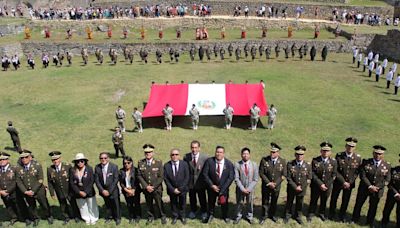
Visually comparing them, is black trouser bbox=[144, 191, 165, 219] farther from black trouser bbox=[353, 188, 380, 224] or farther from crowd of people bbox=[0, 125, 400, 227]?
A: black trouser bbox=[353, 188, 380, 224]

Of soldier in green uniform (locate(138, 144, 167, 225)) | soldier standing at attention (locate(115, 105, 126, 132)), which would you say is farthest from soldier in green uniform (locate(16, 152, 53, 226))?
soldier standing at attention (locate(115, 105, 126, 132))

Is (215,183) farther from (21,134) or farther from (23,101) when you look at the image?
(23,101)

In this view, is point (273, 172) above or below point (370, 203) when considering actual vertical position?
above

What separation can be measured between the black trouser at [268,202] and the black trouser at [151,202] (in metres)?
2.31

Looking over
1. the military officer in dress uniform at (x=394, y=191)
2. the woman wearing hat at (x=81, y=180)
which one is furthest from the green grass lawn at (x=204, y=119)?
the woman wearing hat at (x=81, y=180)

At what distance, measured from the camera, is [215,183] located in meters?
7.80

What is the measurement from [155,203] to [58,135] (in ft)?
24.6

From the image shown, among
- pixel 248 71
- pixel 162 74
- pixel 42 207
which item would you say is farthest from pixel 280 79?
pixel 42 207

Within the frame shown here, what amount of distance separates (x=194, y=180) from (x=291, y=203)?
2.28m

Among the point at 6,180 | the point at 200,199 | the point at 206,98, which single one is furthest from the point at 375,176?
the point at 206,98

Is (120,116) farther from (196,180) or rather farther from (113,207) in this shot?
(196,180)

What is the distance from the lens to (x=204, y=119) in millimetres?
15500

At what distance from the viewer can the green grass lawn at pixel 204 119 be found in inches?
509

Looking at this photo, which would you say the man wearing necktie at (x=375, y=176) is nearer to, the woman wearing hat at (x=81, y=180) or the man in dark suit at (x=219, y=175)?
the man in dark suit at (x=219, y=175)
